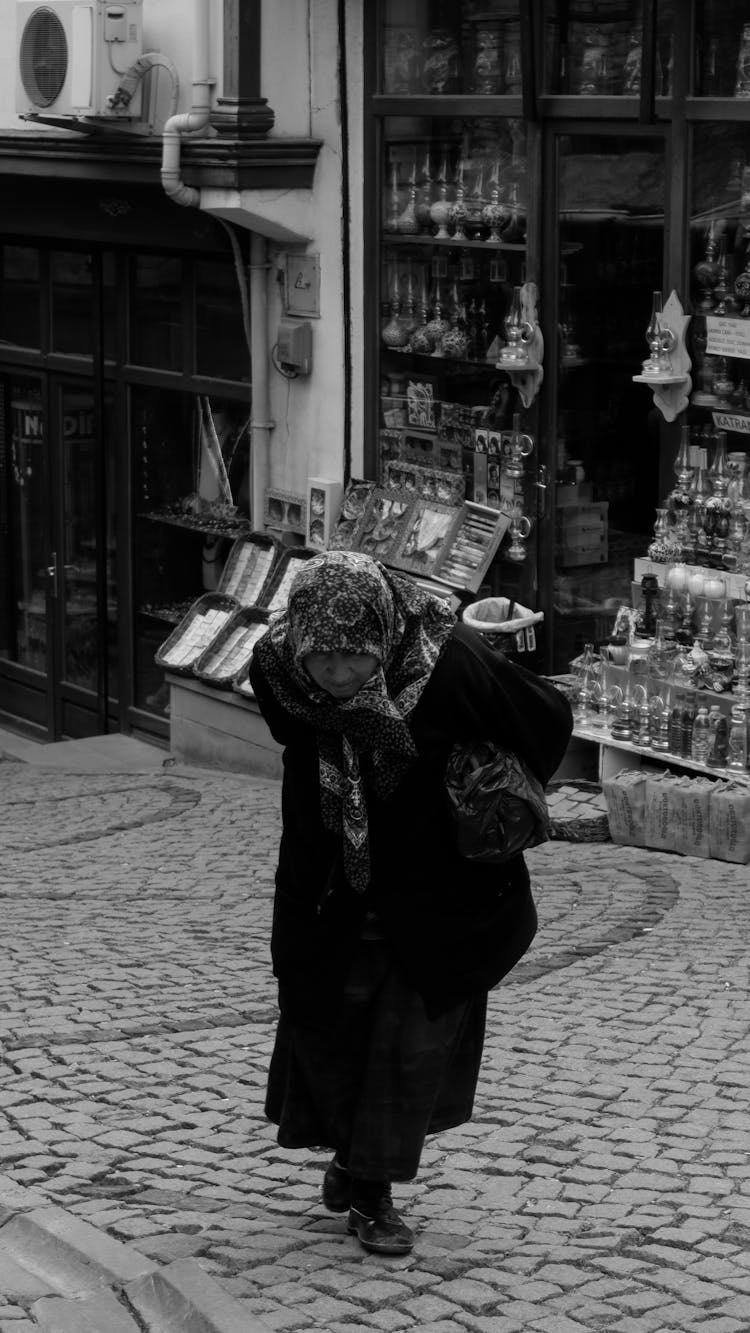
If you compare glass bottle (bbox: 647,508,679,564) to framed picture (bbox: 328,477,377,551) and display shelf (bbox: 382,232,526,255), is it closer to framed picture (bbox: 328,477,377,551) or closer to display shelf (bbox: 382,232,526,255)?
display shelf (bbox: 382,232,526,255)

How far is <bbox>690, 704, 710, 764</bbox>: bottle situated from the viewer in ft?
28.4

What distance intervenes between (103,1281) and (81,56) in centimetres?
805

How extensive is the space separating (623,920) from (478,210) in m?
4.18

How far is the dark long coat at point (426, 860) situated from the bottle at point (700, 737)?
444 cm

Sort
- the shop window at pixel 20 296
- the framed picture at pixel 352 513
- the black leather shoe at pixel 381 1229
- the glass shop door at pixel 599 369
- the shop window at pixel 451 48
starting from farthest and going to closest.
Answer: the shop window at pixel 20 296 < the framed picture at pixel 352 513 < the shop window at pixel 451 48 < the glass shop door at pixel 599 369 < the black leather shoe at pixel 381 1229

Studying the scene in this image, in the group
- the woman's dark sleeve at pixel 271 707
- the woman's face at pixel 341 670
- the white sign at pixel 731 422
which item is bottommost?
the woman's dark sleeve at pixel 271 707

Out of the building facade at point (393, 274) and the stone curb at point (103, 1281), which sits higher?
the building facade at point (393, 274)

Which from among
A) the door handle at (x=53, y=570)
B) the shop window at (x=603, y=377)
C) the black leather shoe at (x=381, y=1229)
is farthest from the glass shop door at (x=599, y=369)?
the black leather shoe at (x=381, y=1229)

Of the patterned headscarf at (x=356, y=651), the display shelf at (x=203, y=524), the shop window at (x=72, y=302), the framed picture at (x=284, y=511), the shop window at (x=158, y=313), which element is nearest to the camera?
the patterned headscarf at (x=356, y=651)

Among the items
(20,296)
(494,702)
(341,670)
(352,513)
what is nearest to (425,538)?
(352,513)

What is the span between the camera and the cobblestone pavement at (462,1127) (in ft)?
14.0

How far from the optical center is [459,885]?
4.30 meters

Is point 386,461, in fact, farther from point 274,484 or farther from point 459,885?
point 459,885

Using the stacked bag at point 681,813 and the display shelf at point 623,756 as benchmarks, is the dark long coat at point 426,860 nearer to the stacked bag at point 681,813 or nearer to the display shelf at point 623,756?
the stacked bag at point 681,813
